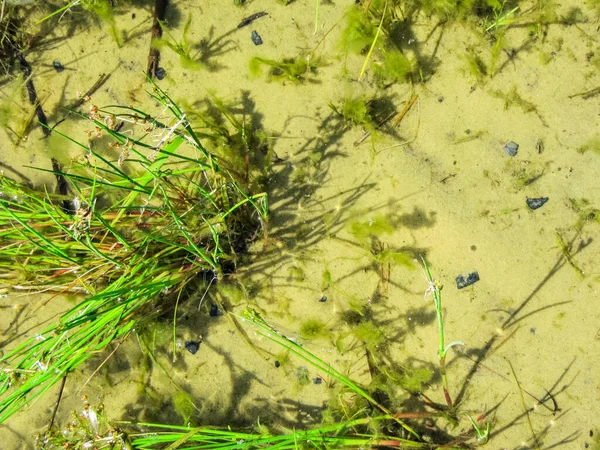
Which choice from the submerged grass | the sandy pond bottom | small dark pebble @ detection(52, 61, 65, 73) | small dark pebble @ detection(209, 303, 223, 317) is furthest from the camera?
small dark pebble @ detection(52, 61, 65, 73)

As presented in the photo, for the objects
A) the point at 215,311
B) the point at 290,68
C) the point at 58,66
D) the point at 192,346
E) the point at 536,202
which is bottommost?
the point at 192,346

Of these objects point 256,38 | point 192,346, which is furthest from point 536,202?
point 192,346

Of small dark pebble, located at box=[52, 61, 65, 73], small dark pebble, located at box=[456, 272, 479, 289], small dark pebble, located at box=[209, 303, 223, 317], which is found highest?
small dark pebble, located at box=[52, 61, 65, 73]

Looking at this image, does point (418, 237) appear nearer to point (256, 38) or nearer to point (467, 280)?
point (467, 280)

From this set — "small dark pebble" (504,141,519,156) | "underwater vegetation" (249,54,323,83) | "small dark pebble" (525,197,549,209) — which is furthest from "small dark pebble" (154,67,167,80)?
"small dark pebble" (525,197,549,209)

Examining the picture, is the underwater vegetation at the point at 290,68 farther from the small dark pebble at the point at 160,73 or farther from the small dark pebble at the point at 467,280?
the small dark pebble at the point at 467,280

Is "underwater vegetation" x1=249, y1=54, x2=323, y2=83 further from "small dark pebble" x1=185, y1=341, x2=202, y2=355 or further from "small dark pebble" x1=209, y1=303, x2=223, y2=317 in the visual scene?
"small dark pebble" x1=185, y1=341, x2=202, y2=355

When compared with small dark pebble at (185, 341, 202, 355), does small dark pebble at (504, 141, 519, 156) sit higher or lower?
higher

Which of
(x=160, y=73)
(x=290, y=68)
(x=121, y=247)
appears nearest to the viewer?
(x=121, y=247)
